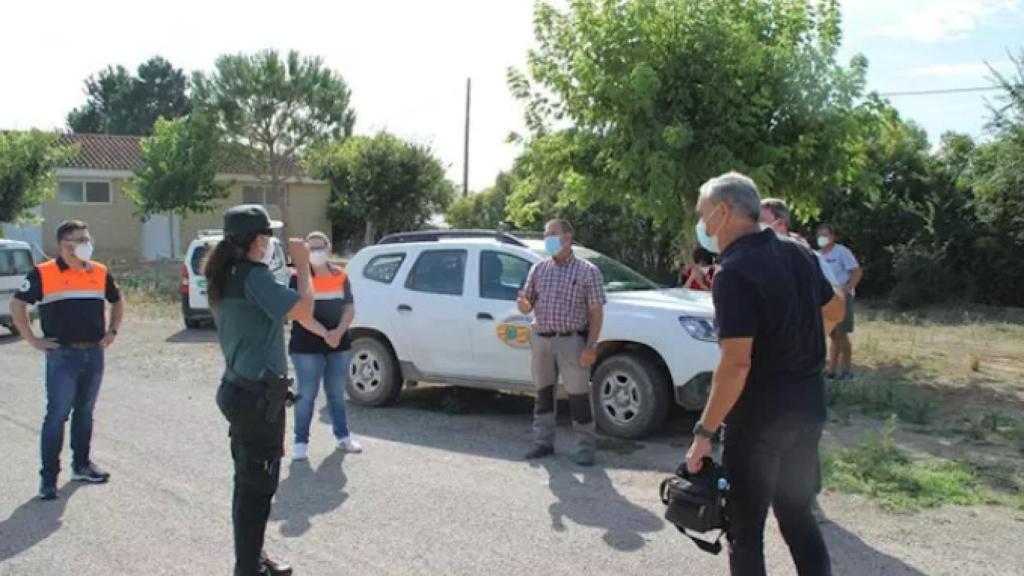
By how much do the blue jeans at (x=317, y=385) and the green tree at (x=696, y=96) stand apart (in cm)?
503

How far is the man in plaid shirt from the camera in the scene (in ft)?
23.3

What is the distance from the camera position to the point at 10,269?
1620 cm

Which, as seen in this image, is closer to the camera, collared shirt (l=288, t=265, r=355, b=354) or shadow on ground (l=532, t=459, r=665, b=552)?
shadow on ground (l=532, t=459, r=665, b=552)

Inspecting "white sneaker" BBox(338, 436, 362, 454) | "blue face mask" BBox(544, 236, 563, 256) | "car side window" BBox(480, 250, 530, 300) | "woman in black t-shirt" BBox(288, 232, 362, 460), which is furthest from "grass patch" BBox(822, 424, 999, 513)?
"woman in black t-shirt" BBox(288, 232, 362, 460)

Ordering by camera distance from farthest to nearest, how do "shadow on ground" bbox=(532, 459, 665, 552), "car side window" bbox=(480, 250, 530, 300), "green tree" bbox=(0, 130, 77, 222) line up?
"green tree" bbox=(0, 130, 77, 222) → "car side window" bbox=(480, 250, 530, 300) → "shadow on ground" bbox=(532, 459, 665, 552)

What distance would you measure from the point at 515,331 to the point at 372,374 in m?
1.82

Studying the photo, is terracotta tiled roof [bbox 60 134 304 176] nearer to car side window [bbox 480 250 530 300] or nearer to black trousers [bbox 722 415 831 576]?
car side window [bbox 480 250 530 300]

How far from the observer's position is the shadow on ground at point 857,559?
4.80 meters

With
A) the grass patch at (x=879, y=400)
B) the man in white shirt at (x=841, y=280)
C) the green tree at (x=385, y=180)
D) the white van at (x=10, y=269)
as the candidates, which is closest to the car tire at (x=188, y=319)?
the white van at (x=10, y=269)

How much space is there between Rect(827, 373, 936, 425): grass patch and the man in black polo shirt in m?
5.52

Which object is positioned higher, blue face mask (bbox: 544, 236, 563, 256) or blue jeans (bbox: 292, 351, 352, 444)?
blue face mask (bbox: 544, 236, 563, 256)

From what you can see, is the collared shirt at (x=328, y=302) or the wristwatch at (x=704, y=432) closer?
the wristwatch at (x=704, y=432)

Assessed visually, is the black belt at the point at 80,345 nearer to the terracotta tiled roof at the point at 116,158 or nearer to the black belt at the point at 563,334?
the black belt at the point at 563,334

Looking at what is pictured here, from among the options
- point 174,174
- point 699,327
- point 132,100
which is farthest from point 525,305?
point 132,100
